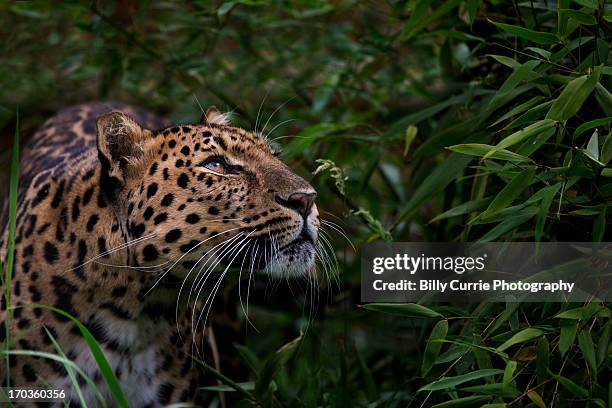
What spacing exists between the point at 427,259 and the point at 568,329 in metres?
1.04

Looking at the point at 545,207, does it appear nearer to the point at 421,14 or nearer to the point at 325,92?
the point at 421,14

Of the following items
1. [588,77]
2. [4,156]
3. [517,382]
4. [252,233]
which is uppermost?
[4,156]

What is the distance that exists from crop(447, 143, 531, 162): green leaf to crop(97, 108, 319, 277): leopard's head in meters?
0.59

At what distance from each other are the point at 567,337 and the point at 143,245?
1569mm

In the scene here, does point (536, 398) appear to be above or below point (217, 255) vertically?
below

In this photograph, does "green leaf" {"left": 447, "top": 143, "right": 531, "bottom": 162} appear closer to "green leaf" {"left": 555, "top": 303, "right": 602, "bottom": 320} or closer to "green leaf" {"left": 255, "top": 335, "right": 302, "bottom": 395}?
"green leaf" {"left": 555, "top": 303, "right": 602, "bottom": 320}

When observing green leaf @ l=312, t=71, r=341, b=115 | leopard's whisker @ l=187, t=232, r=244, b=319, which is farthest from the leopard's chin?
green leaf @ l=312, t=71, r=341, b=115

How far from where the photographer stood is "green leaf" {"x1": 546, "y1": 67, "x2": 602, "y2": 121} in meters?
2.91

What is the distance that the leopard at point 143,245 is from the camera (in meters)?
3.46

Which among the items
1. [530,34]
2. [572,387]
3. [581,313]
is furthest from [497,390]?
[530,34]

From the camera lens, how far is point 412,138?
4.42 metres

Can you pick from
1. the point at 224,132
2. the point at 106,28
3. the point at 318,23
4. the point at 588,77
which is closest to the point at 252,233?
the point at 224,132

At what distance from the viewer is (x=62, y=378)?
3.69 m

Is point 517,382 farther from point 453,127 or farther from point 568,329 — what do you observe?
point 453,127
